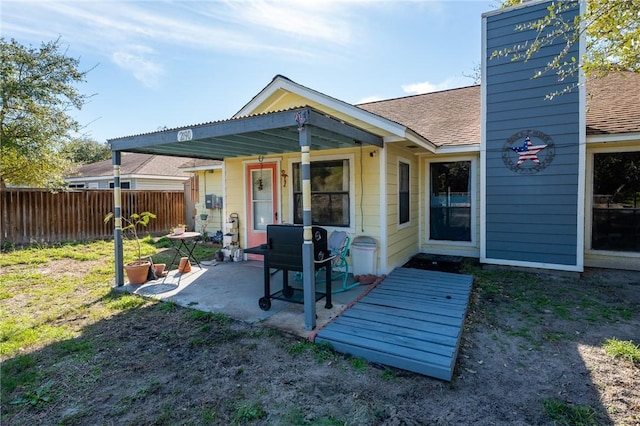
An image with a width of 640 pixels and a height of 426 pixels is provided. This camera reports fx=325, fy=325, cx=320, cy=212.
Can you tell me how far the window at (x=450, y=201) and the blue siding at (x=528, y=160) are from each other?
27.8 inches

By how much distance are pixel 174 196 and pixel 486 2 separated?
39.7 ft

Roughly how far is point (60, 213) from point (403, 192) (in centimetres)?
1024

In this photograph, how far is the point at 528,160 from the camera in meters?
6.14

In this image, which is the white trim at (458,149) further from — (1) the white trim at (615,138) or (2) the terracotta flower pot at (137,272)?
(2) the terracotta flower pot at (137,272)

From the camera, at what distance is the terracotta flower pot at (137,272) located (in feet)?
18.4

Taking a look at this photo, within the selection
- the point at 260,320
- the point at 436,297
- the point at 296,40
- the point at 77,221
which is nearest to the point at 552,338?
the point at 436,297

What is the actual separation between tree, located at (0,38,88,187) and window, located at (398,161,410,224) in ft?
32.7

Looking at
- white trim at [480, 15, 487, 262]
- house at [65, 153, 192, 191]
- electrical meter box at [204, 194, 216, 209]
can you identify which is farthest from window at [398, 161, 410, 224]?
house at [65, 153, 192, 191]

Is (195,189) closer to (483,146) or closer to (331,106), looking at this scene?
(331,106)

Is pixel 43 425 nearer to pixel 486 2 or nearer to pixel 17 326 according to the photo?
pixel 17 326

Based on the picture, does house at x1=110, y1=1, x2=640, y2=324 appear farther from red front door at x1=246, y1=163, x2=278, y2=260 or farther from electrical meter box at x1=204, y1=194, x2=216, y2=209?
electrical meter box at x1=204, y1=194, x2=216, y2=209

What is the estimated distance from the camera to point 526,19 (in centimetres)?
598

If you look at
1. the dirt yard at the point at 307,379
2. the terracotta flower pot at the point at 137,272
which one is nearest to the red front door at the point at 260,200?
the terracotta flower pot at the point at 137,272

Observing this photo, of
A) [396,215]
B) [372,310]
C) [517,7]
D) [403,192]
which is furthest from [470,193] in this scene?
[372,310]
